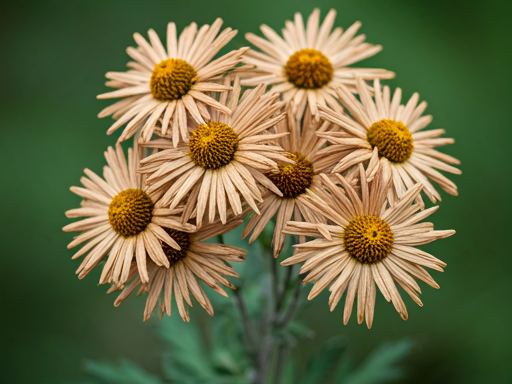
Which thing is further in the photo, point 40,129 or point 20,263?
point 40,129

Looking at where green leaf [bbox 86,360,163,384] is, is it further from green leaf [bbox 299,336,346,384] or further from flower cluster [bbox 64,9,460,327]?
flower cluster [bbox 64,9,460,327]

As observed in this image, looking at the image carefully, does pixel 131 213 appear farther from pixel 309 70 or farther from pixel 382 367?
pixel 382 367

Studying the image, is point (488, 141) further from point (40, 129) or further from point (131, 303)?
point (40, 129)

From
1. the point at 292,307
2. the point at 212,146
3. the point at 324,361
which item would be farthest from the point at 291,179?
the point at 324,361

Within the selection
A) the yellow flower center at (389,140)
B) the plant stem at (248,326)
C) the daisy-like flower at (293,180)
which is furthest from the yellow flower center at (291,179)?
the plant stem at (248,326)

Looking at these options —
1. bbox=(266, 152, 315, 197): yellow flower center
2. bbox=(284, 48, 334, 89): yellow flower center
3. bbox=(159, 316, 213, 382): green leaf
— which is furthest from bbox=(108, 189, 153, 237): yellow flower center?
bbox=(159, 316, 213, 382): green leaf

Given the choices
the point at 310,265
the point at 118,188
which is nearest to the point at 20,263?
the point at 118,188
